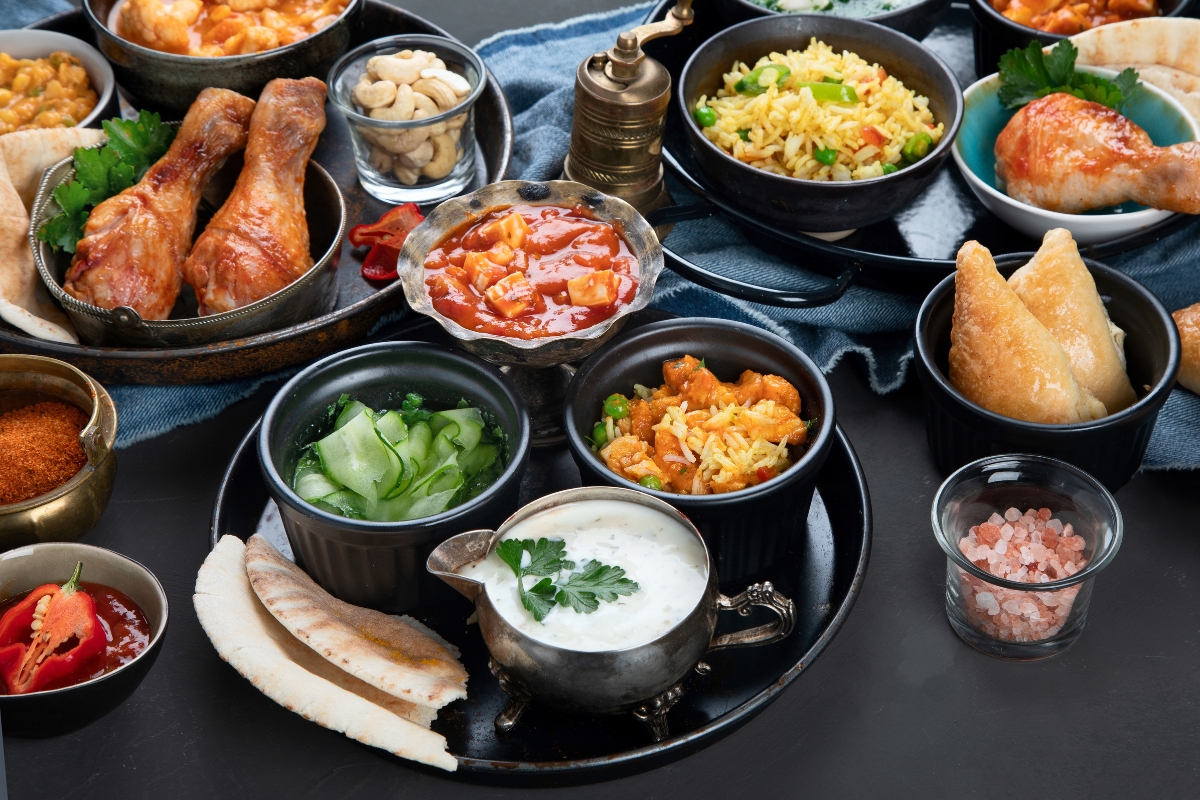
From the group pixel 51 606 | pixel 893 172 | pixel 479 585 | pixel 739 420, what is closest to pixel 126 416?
pixel 51 606

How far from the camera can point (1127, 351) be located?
103 inches

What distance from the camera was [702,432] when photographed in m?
2.33

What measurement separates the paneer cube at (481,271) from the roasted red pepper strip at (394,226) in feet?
1.87

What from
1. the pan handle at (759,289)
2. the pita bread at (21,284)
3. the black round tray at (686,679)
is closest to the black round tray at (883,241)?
the pan handle at (759,289)

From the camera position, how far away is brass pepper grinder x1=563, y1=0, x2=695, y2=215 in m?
2.77

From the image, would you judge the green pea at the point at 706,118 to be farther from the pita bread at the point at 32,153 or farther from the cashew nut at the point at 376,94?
the pita bread at the point at 32,153

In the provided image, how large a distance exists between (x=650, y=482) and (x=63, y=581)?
1228mm

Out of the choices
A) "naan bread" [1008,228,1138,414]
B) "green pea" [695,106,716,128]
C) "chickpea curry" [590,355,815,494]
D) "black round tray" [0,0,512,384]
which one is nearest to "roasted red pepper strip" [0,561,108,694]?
"black round tray" [0,0,512,384]

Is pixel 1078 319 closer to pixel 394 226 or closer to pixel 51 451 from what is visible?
pixel 394 226

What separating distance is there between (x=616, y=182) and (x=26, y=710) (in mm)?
1878

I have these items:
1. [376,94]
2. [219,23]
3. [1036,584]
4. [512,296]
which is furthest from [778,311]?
[219,23]

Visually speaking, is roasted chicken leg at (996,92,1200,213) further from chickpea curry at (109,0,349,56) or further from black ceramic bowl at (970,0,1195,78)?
chickpea curry at (109,0,349,56)

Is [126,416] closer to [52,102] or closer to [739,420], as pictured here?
[52,102]

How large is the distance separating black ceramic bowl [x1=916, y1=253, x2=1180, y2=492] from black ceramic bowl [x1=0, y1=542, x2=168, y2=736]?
175 cm
